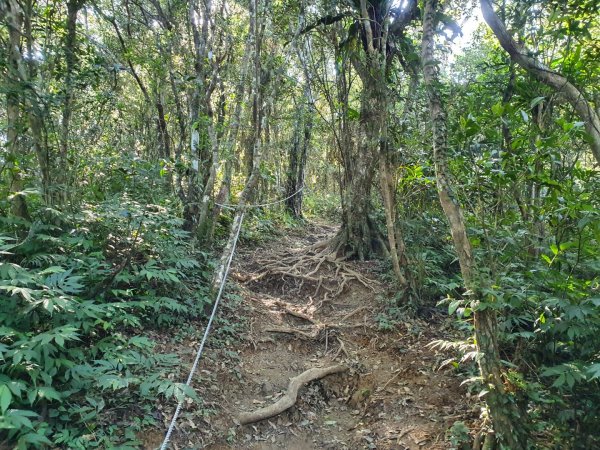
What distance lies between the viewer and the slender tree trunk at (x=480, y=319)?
3.11 metres

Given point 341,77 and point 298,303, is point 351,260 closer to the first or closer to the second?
point 298,303

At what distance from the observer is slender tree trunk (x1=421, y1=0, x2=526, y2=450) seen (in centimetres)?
311

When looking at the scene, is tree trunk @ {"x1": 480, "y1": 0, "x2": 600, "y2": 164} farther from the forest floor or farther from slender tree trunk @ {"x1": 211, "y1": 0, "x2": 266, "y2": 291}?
slender tree trunk @ {"x1": 211, "y1": 0, "x2": 266, "y2": 291}

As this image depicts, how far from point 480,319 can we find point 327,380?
2.50 metres

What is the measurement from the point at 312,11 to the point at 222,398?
8.48 m

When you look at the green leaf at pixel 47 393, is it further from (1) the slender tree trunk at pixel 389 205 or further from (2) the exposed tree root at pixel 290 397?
(1) the slender tree trunk at pixel 389 205

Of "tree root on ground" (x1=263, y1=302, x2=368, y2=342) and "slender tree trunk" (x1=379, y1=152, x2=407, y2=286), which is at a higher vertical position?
"slender tree trunk" (x1=379, y1=152, x2=407, y2=286)

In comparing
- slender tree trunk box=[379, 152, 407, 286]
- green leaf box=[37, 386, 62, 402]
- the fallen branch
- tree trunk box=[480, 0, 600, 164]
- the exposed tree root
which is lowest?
the exposed tree root

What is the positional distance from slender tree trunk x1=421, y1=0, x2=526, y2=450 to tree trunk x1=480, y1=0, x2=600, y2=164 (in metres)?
1.24

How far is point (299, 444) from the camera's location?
4.14 m

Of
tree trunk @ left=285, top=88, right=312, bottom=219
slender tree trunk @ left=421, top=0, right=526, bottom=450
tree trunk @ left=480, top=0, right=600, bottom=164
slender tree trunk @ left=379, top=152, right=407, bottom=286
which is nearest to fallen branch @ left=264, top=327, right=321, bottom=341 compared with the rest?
slender tree trunk @ left=379, top=152, right=407, bottom=286

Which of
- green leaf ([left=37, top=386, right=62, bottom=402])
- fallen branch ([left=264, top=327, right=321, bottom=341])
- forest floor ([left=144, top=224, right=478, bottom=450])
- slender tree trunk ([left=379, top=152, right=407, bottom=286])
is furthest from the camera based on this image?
slender tree trunk ([left=379, top=152, right=407, bottom=286])

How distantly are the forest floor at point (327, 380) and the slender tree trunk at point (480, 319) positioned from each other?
28.4 inches

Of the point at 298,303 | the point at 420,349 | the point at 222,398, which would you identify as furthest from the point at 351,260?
the point at 222,398
